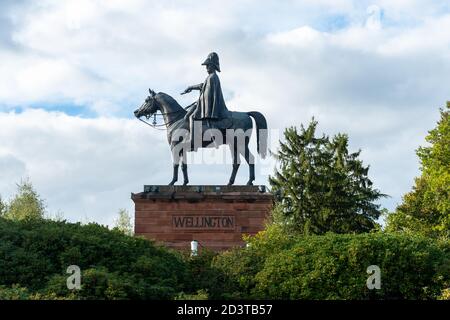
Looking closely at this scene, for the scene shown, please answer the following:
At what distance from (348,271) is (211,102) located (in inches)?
420

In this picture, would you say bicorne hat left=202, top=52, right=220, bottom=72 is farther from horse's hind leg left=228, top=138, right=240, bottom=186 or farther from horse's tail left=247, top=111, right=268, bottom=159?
horse's hind leg left=228, top=138, right=240, bottom=186

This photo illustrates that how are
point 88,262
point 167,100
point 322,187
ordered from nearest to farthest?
point 88,262
point 167,100
point 322,187

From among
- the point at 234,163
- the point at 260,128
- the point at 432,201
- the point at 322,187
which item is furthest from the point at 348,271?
the point at 322,187

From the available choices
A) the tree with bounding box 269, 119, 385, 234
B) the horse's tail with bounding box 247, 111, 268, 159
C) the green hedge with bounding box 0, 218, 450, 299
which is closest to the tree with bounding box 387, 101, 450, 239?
the tree with bounding box 269, 119, 385, 234

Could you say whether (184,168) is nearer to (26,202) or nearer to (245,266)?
(245,266)

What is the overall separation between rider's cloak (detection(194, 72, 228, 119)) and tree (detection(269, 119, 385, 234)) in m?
19.7

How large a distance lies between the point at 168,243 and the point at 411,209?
19.0 meters

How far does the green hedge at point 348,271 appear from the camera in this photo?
14.4 meters

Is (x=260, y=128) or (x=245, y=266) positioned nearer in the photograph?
(x=245, y=266)

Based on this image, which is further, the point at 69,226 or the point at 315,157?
the point at 315,157

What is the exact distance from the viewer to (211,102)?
24094 mm

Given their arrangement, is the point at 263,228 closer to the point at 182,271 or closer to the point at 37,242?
the point at 182,271
